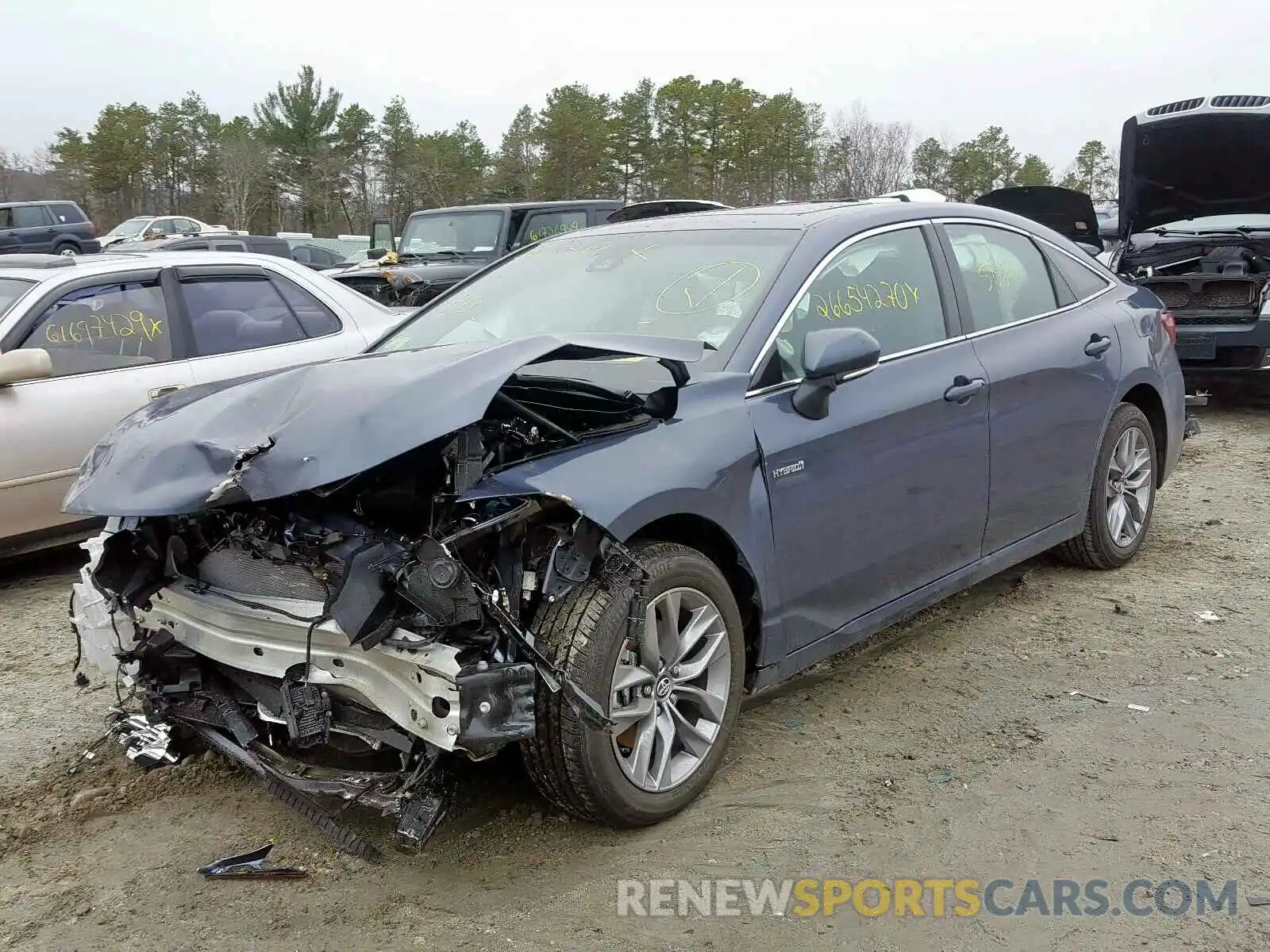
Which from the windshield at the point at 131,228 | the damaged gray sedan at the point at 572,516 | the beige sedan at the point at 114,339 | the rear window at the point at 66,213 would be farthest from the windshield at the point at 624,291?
the windshield at the point at 131,228

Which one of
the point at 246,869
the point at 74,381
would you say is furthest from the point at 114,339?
the point at 246,869

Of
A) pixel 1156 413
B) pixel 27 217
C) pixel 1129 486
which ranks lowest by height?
pixel 1129 486

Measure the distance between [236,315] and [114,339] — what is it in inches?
27.4

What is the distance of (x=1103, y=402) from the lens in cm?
479

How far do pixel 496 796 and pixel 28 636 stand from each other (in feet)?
9.00

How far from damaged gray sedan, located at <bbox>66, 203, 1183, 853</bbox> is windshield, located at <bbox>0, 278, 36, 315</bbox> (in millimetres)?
2563

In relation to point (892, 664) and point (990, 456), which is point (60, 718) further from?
point (990, 456)

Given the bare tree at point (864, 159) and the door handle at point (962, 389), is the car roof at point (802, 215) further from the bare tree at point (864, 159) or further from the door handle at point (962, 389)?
the bare tree at point (864, 159)

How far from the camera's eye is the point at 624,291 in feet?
12.5

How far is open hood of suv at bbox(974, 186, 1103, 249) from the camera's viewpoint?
28.1 ft

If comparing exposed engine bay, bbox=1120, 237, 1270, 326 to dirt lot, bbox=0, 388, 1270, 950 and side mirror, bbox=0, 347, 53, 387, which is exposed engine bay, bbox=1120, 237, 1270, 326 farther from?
side mirror, bbox=0, 347, 53, 387

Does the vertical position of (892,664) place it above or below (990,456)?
below

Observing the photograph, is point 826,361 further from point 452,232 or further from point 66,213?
point 66,213

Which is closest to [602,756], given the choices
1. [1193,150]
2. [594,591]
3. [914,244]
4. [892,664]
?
[594,591]
